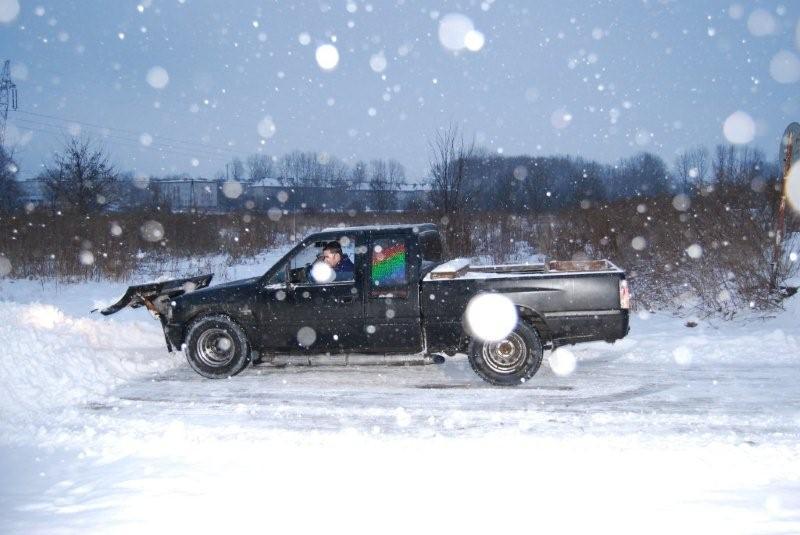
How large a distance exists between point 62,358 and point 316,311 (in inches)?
129

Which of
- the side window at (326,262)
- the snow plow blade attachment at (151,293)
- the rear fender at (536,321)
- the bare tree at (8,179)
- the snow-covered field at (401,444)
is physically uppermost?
the bare tree at (8,179)

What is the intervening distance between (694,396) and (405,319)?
10.6 feet

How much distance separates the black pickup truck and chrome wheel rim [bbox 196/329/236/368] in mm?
13

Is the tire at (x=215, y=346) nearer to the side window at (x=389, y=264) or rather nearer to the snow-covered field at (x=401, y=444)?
the snow-covered field at (x=401, y=444)

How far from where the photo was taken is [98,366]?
27.2ft

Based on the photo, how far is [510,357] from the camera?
7531mm

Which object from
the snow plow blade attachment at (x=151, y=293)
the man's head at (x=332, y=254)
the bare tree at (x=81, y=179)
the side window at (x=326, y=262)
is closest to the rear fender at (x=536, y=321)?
the side window at (x=326, y=262)

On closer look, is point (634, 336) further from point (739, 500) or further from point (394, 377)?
point (739, 500)

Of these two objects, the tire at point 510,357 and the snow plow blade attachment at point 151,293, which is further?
the snow plow blade attachment at point 151,293

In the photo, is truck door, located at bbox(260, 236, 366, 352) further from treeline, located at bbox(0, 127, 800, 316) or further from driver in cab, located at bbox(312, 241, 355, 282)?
treeline, located at bbox(0, 127, 800, 316)

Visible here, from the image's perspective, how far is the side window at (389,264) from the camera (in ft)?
25.3

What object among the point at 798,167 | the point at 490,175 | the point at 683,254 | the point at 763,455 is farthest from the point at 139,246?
the point at 490,175

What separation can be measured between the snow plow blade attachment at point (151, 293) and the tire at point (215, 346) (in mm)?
724

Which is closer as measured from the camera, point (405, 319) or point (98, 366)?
point (405, 319)
